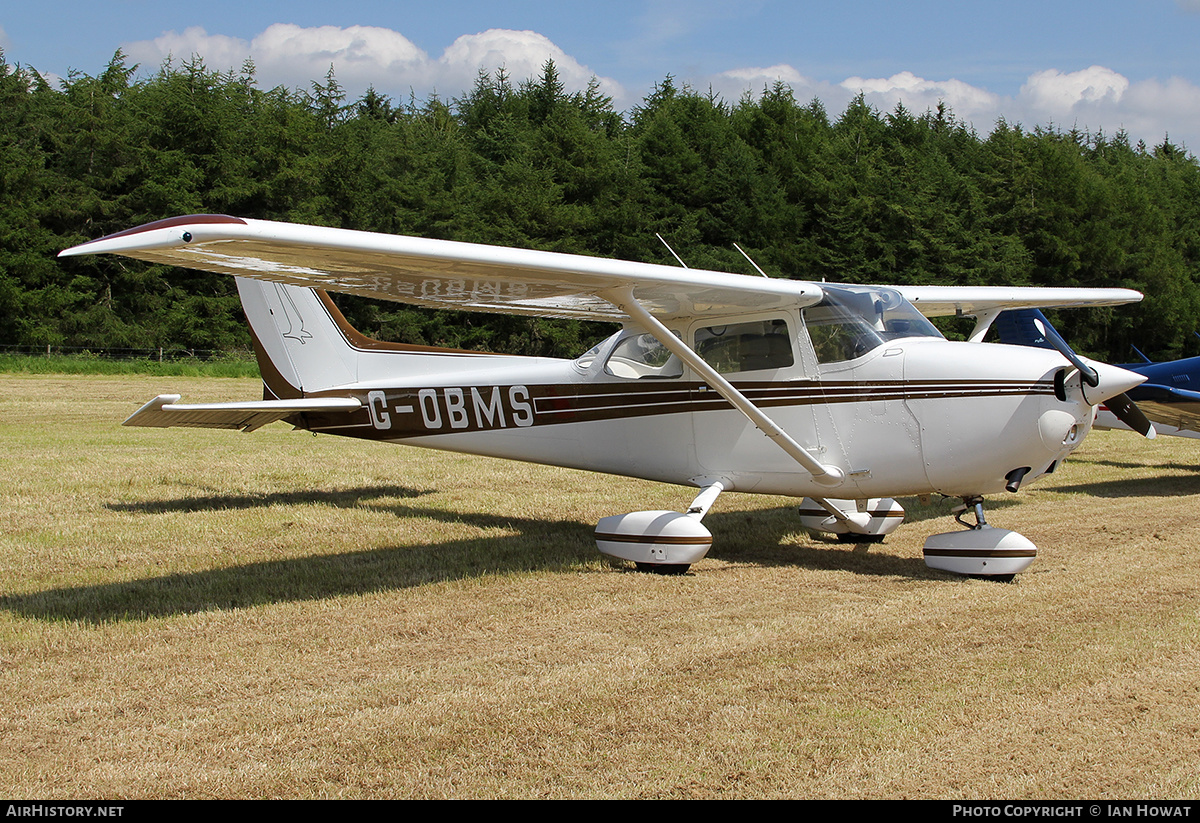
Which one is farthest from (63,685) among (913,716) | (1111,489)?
(1111,489)

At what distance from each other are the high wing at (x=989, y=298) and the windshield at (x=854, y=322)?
1.49 meters

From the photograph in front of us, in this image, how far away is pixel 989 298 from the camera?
942 centimetres

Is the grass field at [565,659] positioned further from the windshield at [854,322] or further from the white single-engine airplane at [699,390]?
the windshield at [854,322]

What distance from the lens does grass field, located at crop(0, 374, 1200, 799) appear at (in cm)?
341

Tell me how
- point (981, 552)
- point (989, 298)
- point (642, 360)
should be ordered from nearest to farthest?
point (981, 552)
point (642, 360)
point (989, 298)

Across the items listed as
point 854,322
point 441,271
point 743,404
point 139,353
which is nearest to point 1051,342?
point 854,322

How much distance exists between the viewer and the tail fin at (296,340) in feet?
31.4

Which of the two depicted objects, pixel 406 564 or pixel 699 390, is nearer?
pixel 406 564

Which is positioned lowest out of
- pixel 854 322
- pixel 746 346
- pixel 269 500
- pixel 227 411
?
pixel 269 500

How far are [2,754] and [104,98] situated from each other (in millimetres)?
48157

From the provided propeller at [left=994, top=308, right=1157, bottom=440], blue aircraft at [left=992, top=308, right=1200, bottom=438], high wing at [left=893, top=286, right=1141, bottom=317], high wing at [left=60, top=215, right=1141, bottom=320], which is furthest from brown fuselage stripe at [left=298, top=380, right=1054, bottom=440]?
high wing at [left=893, top=286, right=1141, bottom=317]

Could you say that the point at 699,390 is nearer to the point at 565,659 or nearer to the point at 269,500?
the point at 565,659

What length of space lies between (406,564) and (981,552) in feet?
12.9
